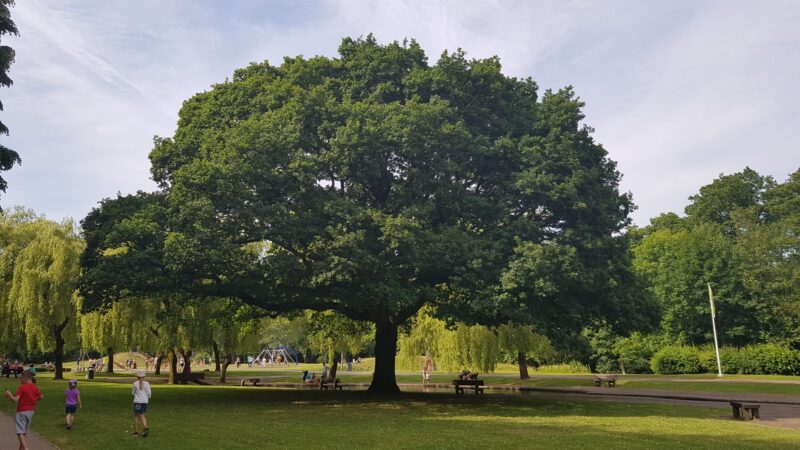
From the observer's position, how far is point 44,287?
39750mm

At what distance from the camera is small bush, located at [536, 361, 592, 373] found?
62.1m

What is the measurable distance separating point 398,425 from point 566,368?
48535 mm

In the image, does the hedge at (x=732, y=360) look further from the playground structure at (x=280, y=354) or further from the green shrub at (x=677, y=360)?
the playground structure at (x=280, y=354)

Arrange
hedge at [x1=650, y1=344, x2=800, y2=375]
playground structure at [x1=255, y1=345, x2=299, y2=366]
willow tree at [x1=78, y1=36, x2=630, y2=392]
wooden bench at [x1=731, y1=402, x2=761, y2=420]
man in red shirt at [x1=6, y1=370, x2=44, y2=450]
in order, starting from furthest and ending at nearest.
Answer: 1. playground structure at [x1=255, y1=345, x2=299, y2=366]
2. hedge at [x1=650, y1=344, x2=800, y2=375]
3. willow tree at [x1=78, y1=36, x2=630, y2=392]
4. wooden bench at [x1=731, y1=402, x2=761, y2=420]
5. man in red shirt at [x1=6, y1=370, x2=44, y2=450]

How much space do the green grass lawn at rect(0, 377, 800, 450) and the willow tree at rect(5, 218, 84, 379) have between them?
13.4 m

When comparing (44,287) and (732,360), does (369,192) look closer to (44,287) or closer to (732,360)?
(44,287)

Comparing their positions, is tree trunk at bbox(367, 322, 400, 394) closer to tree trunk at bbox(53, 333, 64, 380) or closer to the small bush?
tree trunk at bbox(53, 333, 64, 380)

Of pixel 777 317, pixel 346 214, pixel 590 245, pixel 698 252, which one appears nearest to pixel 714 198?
pixel 698 252

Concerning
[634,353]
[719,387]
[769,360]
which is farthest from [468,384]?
[634,353]

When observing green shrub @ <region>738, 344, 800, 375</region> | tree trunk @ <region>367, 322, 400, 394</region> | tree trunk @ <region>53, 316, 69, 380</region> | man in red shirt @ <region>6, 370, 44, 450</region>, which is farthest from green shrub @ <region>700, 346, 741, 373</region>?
man in red shirt @ <region>6, 370, 44, 450</region>

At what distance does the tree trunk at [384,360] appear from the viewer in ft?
105

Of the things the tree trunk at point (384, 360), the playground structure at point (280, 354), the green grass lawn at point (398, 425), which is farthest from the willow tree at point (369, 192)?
the playground structure at point (280, 354)

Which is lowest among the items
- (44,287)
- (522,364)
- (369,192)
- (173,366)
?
(522,364)

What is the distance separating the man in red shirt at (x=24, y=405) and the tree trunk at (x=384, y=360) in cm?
1947
